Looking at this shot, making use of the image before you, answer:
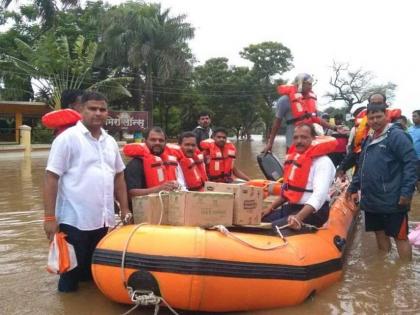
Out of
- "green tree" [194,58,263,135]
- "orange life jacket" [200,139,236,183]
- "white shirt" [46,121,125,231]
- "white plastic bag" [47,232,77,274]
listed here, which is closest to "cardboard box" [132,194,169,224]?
"white shirt" [46,121,125,231]

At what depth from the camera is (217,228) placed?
3613 mm

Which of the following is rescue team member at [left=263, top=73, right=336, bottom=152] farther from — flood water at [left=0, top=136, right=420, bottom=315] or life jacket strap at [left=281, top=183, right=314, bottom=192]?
life jacket strap at [left=281, top=183, right=314, bottom=192]

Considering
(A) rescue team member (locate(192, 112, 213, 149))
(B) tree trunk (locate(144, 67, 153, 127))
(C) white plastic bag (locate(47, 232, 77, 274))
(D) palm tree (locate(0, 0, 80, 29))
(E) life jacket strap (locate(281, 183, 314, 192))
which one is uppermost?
(D) palm tree (locate(0, 0, 80, 29))

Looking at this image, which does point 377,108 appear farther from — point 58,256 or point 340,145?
point 58,256

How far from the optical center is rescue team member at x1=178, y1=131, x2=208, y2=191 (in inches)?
212

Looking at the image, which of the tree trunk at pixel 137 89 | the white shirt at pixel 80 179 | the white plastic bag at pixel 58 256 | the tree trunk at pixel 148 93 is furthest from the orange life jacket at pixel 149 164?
the tree trunk at pixel 137 89

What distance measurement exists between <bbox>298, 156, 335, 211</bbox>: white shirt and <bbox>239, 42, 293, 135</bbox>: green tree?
143 feet

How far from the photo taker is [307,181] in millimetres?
4332

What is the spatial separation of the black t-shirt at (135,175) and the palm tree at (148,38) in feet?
84.7

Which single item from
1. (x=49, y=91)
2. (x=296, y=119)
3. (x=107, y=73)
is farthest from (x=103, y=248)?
(x=107, y=73)

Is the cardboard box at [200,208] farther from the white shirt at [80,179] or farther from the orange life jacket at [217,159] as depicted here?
the orange life jacket at [217,159]

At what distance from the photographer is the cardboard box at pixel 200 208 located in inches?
144

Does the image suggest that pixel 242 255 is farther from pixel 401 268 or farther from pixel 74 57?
pixel 74 57

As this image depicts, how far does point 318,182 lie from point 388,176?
0.87m
